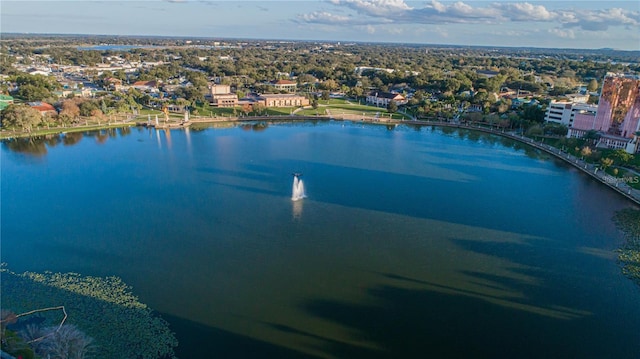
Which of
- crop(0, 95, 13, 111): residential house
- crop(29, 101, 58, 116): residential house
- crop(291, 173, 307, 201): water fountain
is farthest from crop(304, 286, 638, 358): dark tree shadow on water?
crop(0, 95, 13, 111): residential house

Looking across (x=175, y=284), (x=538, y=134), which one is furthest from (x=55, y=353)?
(x=538, y=134)

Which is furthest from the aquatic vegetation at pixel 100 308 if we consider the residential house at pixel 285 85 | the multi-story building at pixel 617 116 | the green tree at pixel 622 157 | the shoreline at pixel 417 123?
the residential house at pixel 285 85

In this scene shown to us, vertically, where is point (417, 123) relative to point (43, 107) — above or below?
below

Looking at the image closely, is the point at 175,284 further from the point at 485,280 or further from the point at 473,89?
the point at 473,89

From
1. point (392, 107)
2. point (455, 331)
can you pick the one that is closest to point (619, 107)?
point (392, 107)

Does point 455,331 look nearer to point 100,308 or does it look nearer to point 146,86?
point 100,308

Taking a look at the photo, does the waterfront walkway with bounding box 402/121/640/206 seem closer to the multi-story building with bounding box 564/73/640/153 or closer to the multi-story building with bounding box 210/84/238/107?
the multi-story building with bounding box 564/73/640/153

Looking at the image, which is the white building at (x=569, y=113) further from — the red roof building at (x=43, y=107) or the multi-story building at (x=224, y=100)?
the red roof building at (x=43, y=107)
